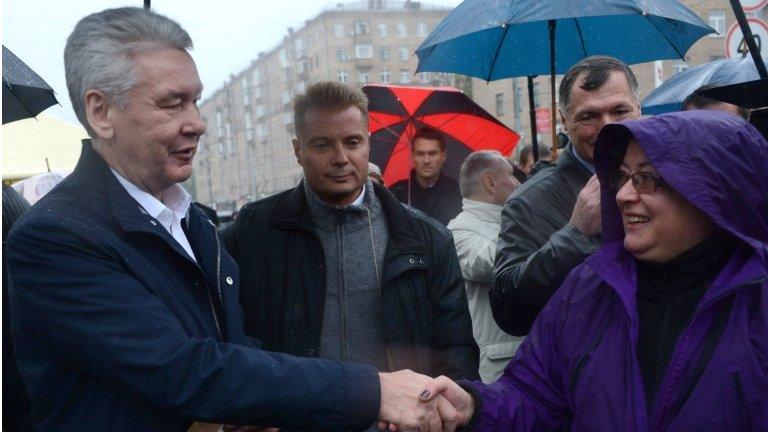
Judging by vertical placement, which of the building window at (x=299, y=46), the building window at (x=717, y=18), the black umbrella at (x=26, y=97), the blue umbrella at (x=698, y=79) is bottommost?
the blue umbrella at (x=698, y=79)

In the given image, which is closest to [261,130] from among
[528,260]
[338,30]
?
[338,30]

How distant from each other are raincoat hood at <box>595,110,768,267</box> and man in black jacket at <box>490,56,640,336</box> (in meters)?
0.77

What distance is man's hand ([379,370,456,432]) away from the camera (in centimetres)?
232

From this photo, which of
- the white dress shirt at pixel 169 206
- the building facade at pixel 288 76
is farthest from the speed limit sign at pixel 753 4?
the building facade at pixel 288 76

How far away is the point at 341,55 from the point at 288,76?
37.4ft

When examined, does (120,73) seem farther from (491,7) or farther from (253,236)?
(491,7)

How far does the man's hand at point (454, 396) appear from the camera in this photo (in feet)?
8.10

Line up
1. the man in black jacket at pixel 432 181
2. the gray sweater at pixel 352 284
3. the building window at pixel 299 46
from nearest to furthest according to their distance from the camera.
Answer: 1. the gray sweater at pixel 352 284
2. the man in black jacket at pixel 432 181
3. the building window at pixel 299 46

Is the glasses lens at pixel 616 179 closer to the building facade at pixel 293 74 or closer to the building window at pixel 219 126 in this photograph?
the building facade at pixel 293 74

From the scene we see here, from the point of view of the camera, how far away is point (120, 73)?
6.98 feet

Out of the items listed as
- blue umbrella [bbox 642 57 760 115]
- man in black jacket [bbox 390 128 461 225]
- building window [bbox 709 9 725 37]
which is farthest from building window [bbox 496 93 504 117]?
man in black jacket [bbox 390 128 461 225]

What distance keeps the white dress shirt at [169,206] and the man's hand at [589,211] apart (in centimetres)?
134

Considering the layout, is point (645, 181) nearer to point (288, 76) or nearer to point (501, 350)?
point (501, 350)

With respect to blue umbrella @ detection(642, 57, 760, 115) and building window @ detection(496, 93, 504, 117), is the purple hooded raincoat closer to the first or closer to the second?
blue umbrella @ detection(642, 57, 760, 115)
